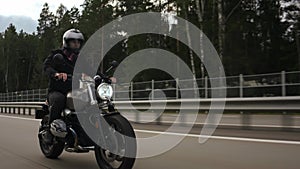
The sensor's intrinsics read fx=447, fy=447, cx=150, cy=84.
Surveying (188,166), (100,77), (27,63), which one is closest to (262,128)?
(188,166)

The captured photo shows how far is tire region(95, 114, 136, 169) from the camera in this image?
5.57 m

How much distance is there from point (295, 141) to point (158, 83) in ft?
49.9

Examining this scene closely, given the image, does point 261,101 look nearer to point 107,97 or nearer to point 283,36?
point 107,97

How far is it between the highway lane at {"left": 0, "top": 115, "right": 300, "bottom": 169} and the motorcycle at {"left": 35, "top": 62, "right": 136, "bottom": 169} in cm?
64

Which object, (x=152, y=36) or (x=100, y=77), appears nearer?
(x=100, y=77)

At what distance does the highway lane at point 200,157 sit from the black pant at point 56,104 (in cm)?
79

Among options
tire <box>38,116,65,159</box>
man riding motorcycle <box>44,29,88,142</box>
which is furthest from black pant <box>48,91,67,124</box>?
tire <box>38,116,65,159</box>

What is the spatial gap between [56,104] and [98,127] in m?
1.09

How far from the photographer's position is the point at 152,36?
51344 millimetres

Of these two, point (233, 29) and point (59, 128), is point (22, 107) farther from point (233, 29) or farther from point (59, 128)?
point (233, 29)

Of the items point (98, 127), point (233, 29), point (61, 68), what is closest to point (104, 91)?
Answer: point (98, 127)

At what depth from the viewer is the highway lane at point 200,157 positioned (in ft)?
22.1

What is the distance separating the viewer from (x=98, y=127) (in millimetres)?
5785

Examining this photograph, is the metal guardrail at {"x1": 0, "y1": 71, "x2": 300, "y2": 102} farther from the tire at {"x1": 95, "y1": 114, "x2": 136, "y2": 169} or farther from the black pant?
the tire at {"x1": 95, "y1": 114, "x2": 136, "y2": 169}
